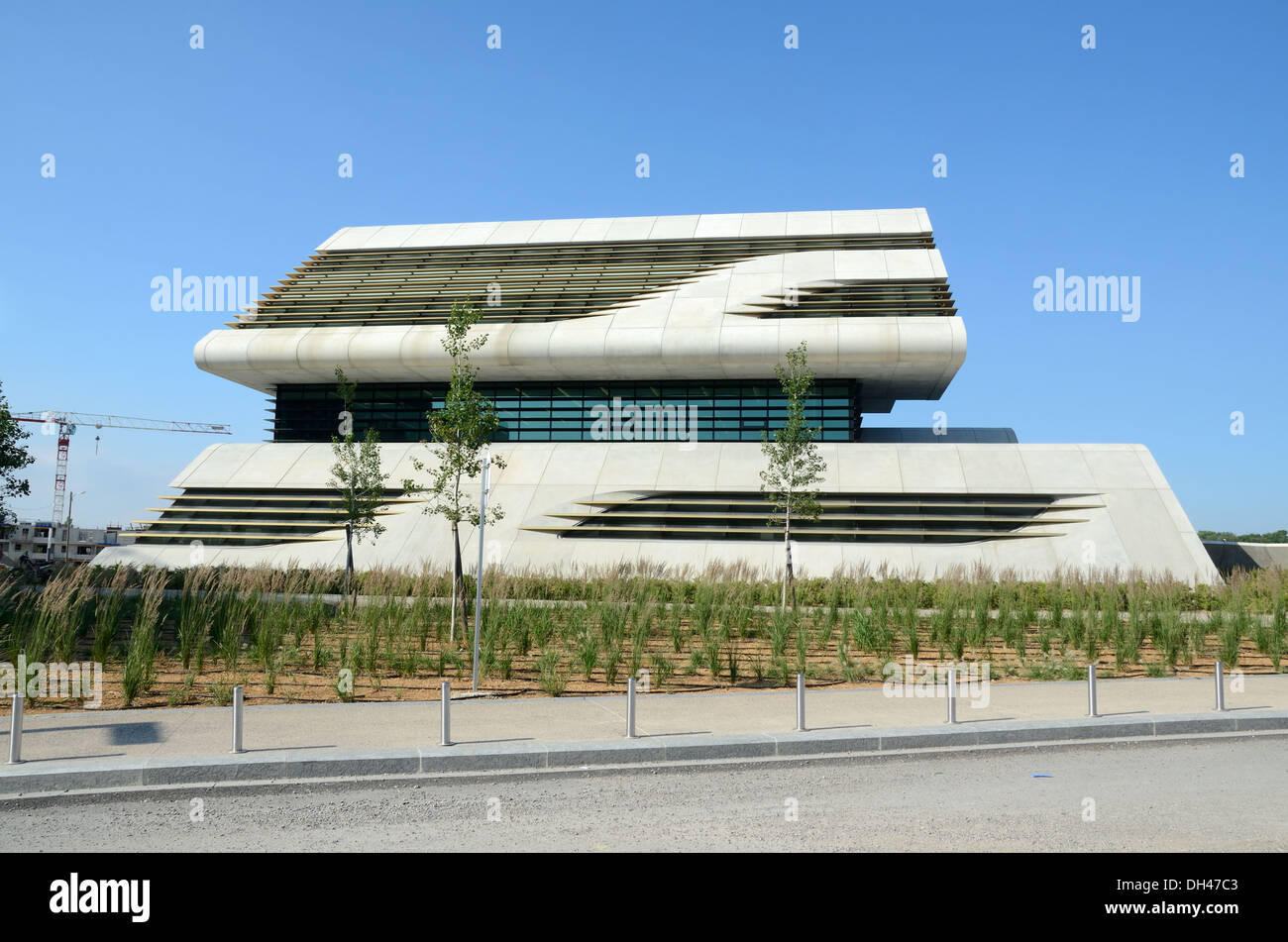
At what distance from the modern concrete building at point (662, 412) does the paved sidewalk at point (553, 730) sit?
1360 centimetres

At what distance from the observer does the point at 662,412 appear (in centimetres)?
3344

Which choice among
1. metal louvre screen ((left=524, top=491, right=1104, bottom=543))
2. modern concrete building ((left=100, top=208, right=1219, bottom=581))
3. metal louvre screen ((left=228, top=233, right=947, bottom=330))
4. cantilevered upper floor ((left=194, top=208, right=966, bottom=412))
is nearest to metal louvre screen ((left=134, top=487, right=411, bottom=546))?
modern concrete building ((left=100, top=208, right=1219, bottom=581))

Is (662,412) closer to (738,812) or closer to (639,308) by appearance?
(639,308)

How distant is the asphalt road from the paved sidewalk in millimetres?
255

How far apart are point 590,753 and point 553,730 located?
101 cm

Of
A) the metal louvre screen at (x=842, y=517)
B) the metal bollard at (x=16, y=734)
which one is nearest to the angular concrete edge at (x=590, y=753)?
the metal bollard at (x=16, y=734)

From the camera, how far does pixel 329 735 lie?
8.04m

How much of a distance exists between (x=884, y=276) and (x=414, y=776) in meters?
28.9

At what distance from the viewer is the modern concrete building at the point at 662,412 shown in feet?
86.9

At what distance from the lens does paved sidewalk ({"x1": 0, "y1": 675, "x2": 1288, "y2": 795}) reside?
Answer: 7.00 metres

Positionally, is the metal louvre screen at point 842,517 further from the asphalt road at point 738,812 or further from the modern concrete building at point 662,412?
the asphalt road at point 738,812

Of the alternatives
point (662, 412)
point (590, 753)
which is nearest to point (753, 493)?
point (662, 412)
